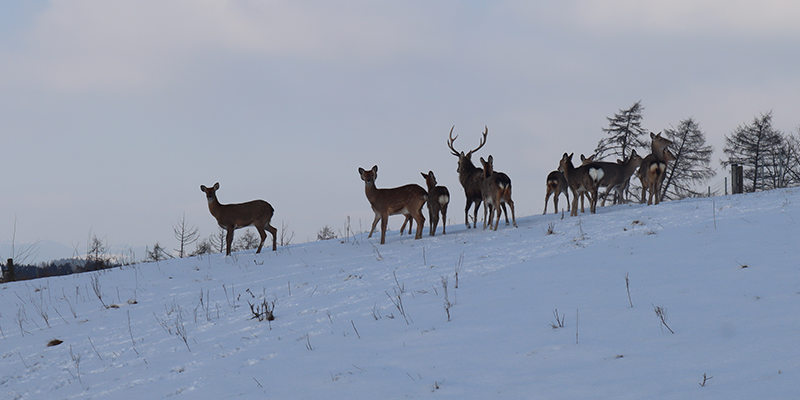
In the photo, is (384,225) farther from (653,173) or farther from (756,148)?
(756,148)

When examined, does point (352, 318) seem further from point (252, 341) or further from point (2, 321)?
point (2, 321)

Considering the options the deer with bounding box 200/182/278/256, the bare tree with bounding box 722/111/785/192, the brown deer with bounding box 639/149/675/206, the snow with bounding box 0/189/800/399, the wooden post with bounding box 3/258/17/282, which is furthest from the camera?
the bare tree with bounding box 722/111/785/192

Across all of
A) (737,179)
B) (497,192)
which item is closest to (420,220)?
(497,192)

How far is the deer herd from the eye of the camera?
546 inches

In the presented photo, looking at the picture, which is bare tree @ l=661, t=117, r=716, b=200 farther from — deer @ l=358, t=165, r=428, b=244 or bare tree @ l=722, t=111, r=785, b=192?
deer @ l=358, t=165, r=428, b=244

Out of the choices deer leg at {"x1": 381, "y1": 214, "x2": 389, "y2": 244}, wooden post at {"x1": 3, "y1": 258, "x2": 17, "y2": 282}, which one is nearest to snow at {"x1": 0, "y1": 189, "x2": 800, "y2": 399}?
deer leg at {"x1": 381, "y1": 214, "x2": 389, "y2": 244}

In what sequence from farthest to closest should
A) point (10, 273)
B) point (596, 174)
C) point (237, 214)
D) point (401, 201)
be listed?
point (10, 273) < point (596, 174) < point (237, 214) < point (401, 201)

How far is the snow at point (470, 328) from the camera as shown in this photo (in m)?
3.55

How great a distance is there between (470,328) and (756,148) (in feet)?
125

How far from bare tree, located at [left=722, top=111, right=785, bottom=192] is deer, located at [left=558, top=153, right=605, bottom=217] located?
26089 mm

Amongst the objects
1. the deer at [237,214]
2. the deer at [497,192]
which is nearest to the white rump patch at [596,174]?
the deer at [497,192]

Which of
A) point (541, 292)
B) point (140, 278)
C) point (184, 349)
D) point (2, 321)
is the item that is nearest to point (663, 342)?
point (541, 292)

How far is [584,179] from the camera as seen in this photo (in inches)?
583

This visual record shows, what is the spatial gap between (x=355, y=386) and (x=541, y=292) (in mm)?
2809
